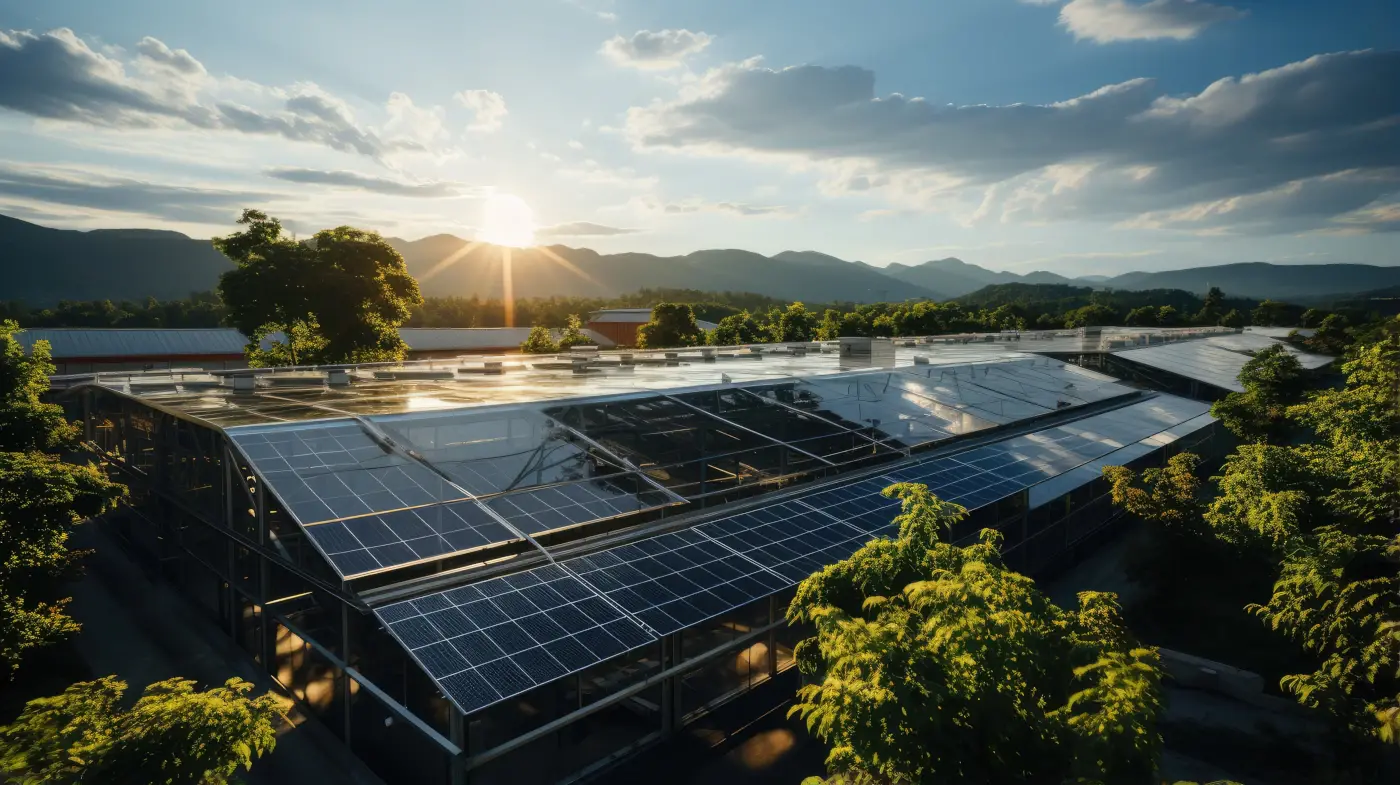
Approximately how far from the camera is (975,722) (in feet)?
24.6

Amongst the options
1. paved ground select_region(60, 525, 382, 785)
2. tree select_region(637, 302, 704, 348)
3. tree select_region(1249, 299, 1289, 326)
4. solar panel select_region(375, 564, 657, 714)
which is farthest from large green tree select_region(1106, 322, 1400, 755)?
tree select_region(1249, 299, 1289, 326)

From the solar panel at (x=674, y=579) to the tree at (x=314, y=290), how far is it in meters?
41.5

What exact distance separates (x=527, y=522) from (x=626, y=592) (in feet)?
12.0

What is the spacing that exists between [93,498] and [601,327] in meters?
123

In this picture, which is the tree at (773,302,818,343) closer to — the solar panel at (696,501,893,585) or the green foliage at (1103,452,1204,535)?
the green foliage at (1103,452,1204,535)

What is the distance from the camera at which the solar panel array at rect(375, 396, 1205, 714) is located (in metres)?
13.2

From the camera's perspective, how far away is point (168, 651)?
2250 cm

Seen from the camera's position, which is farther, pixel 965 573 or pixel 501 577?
pixel 501 577

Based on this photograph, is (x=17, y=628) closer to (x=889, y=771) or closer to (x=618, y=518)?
(x=618, y=518)

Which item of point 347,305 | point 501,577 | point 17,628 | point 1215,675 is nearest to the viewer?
point 17,628

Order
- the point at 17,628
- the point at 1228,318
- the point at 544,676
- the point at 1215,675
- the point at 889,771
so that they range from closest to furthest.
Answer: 1. the point at 889,771
2. the point at 544,676
3. the point at 17,628
4. the point at 1215,675
5. the point at 1228,318

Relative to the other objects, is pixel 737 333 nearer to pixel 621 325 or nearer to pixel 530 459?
pixel 621 325

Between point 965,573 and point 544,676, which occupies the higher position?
point 965,573

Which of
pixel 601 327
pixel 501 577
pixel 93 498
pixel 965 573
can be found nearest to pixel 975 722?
pixel 965 573
